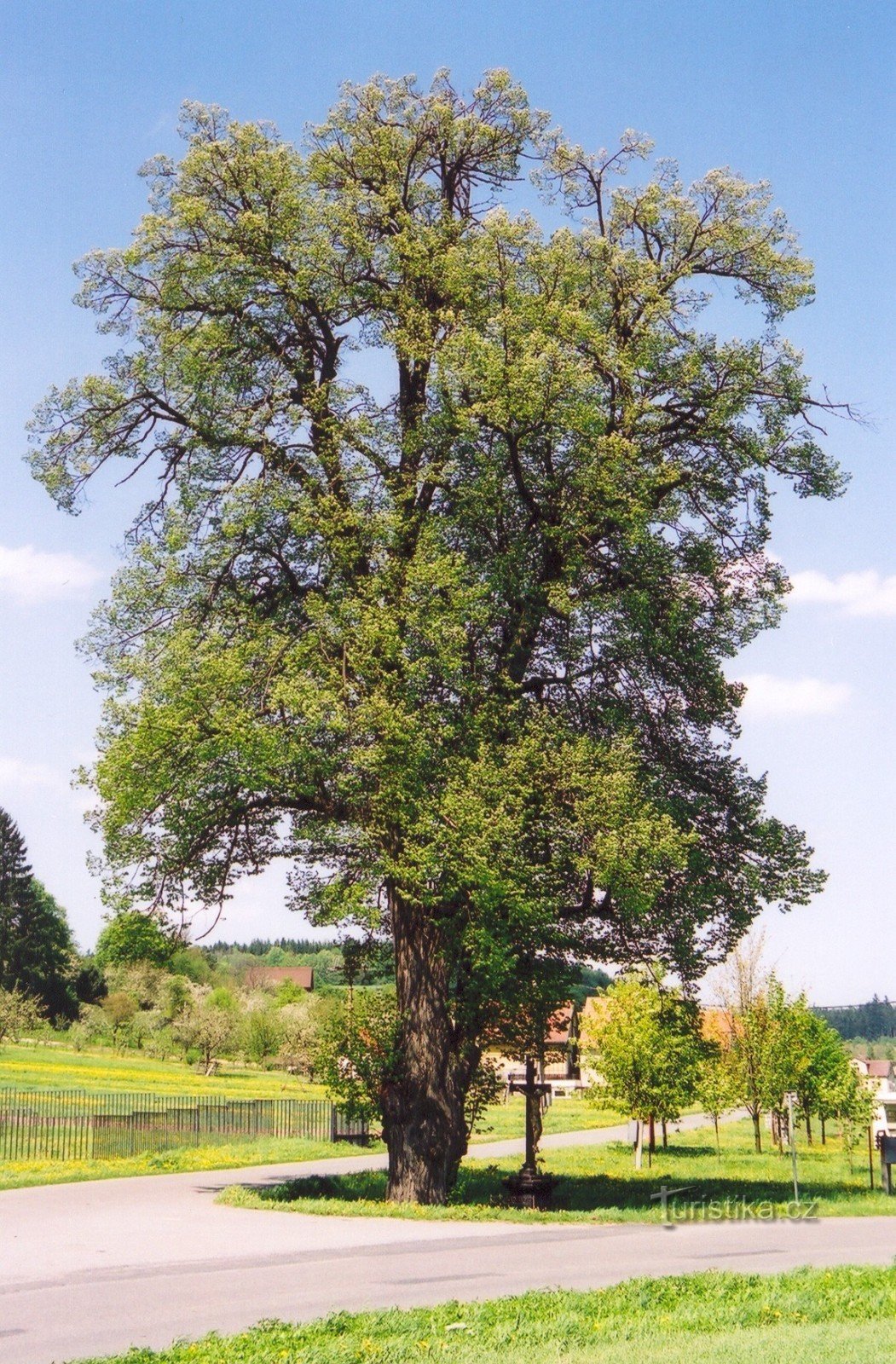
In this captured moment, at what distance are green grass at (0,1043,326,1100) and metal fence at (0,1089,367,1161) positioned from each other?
6.92 meters

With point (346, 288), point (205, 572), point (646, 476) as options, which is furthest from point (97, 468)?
point (646, 476)

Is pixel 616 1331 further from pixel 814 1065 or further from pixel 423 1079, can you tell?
pixel 814 1065

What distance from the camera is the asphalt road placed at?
10.5 metres

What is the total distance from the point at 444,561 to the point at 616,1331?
11.8 m

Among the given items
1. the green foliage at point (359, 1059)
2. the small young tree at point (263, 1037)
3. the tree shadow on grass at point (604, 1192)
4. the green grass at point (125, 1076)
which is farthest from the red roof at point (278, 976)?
the green foliage at point (359, 1059)

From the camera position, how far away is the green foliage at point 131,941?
19766 millimetres

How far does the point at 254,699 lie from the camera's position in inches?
762

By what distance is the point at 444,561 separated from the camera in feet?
63.3

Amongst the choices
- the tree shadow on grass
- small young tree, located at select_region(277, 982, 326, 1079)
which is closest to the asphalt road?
the tree shadow on grass

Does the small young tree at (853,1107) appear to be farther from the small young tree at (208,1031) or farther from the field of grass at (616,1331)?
the small young tree at (208,1031)

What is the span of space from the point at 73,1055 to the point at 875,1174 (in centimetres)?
4953

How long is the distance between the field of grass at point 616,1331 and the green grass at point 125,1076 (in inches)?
1359

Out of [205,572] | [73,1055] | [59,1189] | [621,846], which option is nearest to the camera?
[621,846]

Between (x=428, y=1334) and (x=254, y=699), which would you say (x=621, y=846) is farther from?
(x=428, y=1334)
